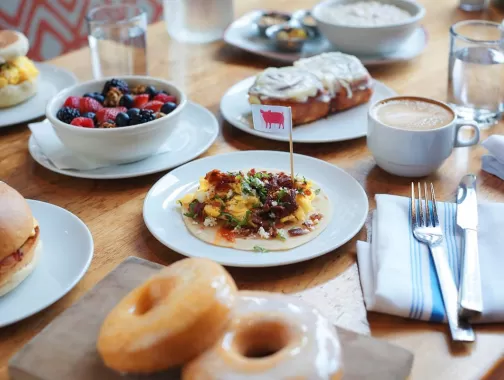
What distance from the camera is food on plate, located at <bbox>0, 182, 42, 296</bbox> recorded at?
A: 105 centimetres

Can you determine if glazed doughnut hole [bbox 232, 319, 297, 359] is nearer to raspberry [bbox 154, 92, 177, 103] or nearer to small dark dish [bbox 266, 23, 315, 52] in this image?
raspberry [bbox 154, 92, 177, 103]

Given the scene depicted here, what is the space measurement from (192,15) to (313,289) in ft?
4.55

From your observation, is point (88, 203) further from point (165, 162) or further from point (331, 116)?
point (331, 116)

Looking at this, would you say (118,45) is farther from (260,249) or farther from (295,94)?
(260,249)

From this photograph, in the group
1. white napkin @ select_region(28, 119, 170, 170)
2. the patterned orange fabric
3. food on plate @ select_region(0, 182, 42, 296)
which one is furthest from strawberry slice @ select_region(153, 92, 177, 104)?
the patterned orange fabric

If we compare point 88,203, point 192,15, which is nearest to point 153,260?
point 88,203

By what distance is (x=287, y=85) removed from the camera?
1682mm

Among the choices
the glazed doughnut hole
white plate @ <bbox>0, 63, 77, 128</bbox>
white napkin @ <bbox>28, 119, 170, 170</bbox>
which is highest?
the glazed doughnut hole

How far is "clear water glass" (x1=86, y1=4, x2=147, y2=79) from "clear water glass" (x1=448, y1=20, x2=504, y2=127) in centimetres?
89

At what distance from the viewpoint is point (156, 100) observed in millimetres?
1580

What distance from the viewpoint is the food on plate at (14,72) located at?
5.76ft

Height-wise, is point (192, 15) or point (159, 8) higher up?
point (192, 15)

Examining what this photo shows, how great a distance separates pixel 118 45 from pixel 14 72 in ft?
1.03

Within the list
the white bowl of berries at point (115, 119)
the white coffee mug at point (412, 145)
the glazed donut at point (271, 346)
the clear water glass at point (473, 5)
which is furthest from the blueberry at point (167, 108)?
the clear water glass at point (473, 5)
